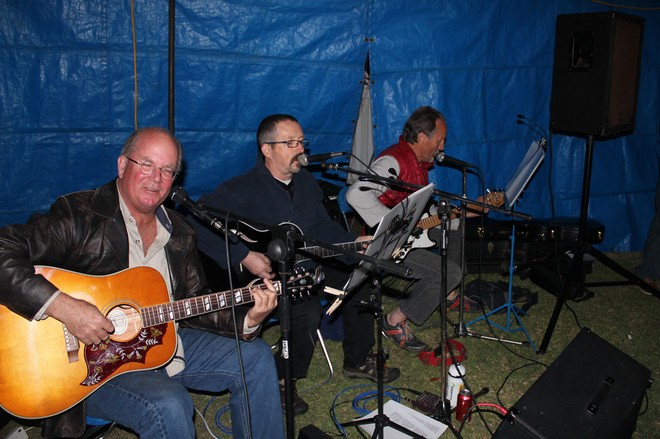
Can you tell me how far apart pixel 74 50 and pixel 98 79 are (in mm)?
235

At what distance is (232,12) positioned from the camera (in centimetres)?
419

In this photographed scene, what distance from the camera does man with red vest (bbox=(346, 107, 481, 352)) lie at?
4172mm

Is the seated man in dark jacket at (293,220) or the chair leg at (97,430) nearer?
the chair leg at (97,430)

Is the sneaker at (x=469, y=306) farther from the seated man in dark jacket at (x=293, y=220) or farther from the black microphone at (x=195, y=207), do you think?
the black microphone at (x=195, y=207)

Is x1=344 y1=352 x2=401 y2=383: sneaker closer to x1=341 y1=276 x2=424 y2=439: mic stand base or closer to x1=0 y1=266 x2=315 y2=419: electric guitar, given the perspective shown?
x1=341 y1=276 x2=424 y2=439: mic stand base

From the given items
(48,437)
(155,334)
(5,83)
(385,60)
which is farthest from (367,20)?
(48,437)

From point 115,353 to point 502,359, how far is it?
2.73 m

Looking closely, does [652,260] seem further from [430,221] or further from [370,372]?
[370,372]

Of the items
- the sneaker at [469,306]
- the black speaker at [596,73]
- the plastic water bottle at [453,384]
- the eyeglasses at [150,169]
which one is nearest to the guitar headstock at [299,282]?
the eyeglasses at [150,169]

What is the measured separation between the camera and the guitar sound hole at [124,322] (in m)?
2.48

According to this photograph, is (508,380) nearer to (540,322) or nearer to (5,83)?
(540,322)

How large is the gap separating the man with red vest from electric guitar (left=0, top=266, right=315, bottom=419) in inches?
68.6

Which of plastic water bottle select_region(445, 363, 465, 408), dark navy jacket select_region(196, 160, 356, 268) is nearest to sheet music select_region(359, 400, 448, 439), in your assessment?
plastic water bottle select_region(445, 363, 465, 408)

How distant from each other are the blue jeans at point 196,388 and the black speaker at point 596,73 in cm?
319
